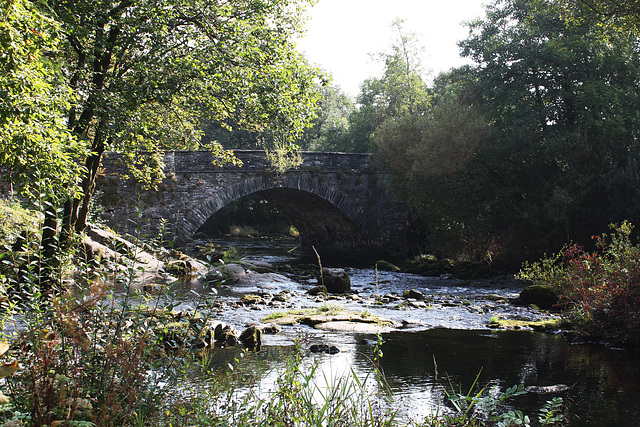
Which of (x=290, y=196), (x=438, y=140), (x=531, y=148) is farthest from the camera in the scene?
(x=290, y=196)

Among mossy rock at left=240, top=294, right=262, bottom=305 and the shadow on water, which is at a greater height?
mossy rock at left=240, top=294, right=262, bottom=305

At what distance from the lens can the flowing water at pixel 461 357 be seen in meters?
5.90

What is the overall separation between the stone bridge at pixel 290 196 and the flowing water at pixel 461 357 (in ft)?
28.8

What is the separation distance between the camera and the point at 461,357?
7.96 m

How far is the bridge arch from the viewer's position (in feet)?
73.6

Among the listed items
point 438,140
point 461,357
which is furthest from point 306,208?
point 461,357

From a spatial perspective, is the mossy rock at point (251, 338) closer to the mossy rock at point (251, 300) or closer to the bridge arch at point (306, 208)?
the mossy rock at point (251, 300)

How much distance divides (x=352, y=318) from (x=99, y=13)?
7135 mm

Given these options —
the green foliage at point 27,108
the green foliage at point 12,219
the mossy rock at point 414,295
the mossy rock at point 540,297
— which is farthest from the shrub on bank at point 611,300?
the green foliage at point 12,219

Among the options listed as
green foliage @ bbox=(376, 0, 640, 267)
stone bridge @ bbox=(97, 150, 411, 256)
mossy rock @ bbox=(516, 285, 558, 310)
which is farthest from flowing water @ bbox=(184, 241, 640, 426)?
stone bridge @ bbox=(97, 150, 411, 256)

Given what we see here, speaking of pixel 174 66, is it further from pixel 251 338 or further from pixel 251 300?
pixel 251 300

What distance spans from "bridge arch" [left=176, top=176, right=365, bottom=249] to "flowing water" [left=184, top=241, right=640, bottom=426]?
909 centimetres

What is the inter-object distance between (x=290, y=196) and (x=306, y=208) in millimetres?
2031

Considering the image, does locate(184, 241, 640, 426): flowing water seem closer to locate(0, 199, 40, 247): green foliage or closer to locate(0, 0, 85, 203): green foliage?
locate(0, 0, 85, 203): green foliage
